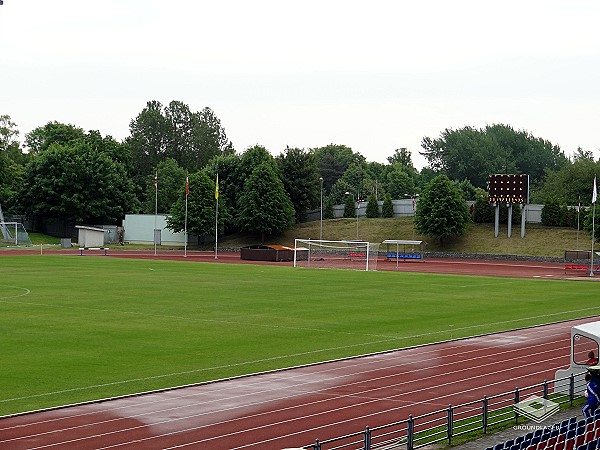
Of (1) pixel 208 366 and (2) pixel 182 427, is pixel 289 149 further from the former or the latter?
(2) pixel 182 427

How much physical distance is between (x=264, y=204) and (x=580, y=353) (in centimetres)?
8838

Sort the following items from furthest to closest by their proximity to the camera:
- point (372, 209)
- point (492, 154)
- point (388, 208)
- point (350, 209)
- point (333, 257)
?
point (492, 154) < point (350, 209) < point (372, 209) < point (388, 208) < point (333, 257)

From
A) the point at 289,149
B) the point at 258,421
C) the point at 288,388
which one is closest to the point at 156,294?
the point at 288,388

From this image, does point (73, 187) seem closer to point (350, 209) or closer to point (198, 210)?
point (198, 210)

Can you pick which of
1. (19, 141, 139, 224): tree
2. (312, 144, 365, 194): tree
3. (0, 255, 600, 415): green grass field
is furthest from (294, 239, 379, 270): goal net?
(312, 144, 365, 194): tree

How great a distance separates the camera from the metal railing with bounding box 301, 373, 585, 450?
1759 cm

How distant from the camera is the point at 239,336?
34.1 metres

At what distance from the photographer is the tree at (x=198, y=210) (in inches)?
4341

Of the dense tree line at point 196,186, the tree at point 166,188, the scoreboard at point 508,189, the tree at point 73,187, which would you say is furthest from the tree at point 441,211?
the tree at point 73,187

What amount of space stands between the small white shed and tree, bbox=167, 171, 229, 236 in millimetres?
8453

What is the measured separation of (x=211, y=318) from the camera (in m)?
39.7

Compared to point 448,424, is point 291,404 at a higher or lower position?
Result: lower

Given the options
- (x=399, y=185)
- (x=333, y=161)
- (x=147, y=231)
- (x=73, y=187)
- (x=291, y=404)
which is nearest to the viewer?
(x=291, y=404)

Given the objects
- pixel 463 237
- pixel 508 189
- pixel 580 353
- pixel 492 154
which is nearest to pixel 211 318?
pixel 580 353
